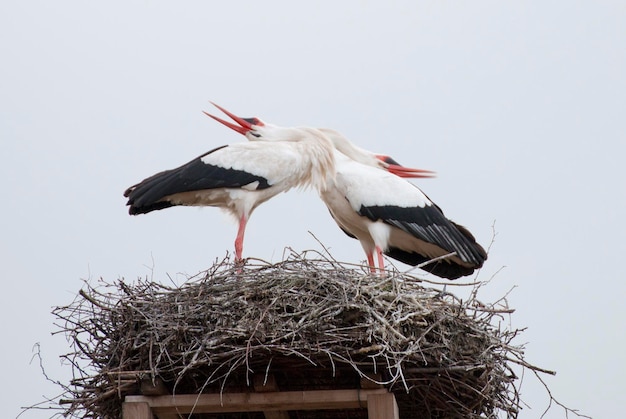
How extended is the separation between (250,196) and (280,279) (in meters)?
1.45

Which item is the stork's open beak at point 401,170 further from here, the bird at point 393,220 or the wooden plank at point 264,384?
the wooden plank at point 264,384

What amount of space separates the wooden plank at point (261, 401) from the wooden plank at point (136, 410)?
2cm

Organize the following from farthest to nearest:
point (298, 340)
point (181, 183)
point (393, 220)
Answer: point (393, 220), point (181, 183), point (298, 340)

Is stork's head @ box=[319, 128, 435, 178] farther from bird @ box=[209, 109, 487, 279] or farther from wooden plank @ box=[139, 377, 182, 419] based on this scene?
wooden plank @ box=[139, 377, 182, 419]

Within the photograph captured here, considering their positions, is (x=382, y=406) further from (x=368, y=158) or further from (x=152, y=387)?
(x=368, y=158)

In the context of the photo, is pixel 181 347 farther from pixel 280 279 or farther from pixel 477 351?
pixel 477 351

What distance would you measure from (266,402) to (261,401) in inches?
0.9

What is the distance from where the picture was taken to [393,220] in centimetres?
728

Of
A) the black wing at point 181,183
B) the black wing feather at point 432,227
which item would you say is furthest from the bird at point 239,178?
the black wing feather at point 432,227

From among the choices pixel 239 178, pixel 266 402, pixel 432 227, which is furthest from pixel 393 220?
pixel 266 402

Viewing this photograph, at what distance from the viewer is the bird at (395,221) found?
729 cm

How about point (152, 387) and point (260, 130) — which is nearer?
point (152, 387)

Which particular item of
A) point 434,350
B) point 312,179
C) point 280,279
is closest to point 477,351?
point 434,350

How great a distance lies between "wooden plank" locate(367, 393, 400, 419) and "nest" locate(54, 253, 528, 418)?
62 mm
